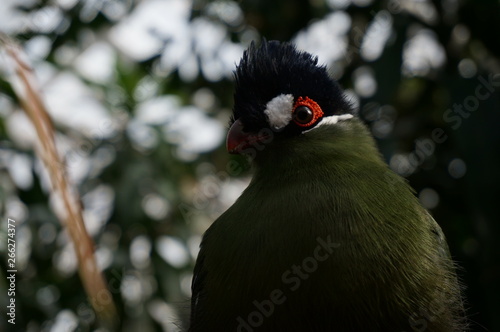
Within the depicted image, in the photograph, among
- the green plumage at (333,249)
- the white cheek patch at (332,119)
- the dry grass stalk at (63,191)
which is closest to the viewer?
the green plumage at (333,249)

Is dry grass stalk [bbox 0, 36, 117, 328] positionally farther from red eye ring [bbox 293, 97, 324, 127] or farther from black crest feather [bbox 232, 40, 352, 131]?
red eye ring [bbox 293, 97, 324, 127]

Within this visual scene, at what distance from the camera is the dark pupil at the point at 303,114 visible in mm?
2427

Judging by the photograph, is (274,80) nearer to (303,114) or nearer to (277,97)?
(277,97)

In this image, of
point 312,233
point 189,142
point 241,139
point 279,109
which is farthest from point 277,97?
point 189,142

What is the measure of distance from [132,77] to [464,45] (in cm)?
295

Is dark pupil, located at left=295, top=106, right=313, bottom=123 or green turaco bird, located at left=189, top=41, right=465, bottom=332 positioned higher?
dark pupil, located at left=295, top=106, right=313, bottom=123

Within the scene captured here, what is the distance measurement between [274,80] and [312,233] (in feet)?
2.03

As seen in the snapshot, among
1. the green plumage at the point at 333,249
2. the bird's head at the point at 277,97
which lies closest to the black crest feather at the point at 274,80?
the bird's head at the point at 277,97

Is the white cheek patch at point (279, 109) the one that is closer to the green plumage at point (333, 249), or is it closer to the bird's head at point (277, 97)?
the bird's head at point (277, 97)

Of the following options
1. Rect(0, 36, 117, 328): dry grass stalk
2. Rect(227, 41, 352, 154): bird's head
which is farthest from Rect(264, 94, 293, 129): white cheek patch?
Rect(0, 36, 117, 328): dry grass stalk

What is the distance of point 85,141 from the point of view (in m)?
5.15

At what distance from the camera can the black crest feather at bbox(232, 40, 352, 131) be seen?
243cm

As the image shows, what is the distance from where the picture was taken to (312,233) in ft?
7.21

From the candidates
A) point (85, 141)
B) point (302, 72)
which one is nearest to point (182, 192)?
point (85, 141)
